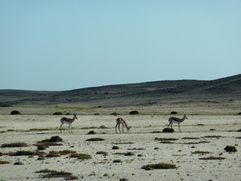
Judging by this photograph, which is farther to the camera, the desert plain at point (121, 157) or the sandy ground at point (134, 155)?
the sandy ground at point (134, 155)

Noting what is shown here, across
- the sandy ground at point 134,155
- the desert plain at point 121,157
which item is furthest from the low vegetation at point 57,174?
the sandy ground at point 134,155

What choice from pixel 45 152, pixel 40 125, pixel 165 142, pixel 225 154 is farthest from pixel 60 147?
pixel 40 125

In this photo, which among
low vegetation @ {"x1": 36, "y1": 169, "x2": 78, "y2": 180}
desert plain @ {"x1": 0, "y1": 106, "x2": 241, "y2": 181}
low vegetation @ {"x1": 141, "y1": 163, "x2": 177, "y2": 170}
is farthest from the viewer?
low vegetation @ {"x1": 141, "y1": 163, "x2": 177, "y2": 170}

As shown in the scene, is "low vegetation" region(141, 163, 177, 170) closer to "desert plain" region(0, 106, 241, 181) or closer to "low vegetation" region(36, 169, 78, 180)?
"desert plain" region(0, 106, 241, 181)

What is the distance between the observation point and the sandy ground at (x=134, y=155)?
80.5 ft

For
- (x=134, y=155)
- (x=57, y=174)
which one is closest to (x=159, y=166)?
(x=57, y=174)

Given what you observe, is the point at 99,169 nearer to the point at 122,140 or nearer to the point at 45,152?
the point at 45,152

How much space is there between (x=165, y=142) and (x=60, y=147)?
7.09 m

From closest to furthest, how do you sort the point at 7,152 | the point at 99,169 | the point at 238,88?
1. the point at 99,169
2. the point at 7,152
3. the point at 238,88

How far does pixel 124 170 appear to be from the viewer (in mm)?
25750

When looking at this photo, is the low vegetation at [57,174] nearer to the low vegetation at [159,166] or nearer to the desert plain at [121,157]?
the desert plain at [121,157]

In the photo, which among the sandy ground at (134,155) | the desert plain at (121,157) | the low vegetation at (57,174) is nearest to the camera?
the low vegetation at (57,174)

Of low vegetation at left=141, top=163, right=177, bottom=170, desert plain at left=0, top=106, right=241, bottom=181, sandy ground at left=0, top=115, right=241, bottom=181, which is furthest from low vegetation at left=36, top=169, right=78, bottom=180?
low vegetation at left=141, top=163, right=177, bottom=170

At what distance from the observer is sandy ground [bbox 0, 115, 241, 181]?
80.5 feet
